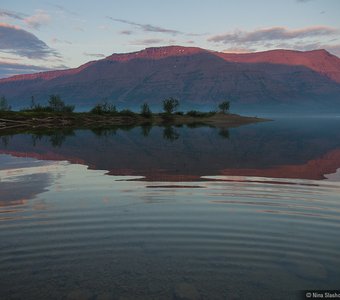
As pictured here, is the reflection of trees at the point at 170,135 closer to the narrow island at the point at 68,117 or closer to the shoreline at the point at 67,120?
the shoreline at the point at 67,120

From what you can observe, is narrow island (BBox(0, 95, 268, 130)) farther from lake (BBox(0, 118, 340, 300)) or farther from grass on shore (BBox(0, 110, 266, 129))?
lake (BBox(0, 118, 340, 300))

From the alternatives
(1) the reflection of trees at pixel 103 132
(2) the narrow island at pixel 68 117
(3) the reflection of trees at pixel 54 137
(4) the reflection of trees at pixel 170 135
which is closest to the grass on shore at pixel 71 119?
(2) the narrow island at pixel 68 117

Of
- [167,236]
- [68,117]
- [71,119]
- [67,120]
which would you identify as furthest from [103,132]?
[167,236]

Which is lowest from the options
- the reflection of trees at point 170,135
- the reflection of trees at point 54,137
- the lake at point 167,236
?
the reflection of trees at point 170,135

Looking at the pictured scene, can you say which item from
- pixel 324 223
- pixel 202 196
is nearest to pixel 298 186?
pixel 202 196

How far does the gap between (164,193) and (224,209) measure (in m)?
5.47

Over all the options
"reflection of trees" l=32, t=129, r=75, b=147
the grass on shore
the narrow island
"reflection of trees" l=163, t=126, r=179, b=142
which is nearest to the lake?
"reflection of trees" l=32, t=129, r=75, b=147

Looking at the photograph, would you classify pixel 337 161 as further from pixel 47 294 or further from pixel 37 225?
pixel 47 294

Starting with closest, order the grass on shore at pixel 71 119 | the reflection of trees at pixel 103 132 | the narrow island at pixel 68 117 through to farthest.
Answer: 1. the reflection of trees at pixel 103 132
2. the grass on shore at pixel 71 119
3. the narrow island at pixel 68 117

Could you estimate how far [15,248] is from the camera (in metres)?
14.6

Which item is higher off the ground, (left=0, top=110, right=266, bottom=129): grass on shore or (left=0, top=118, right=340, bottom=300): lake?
(left=0, top=118, right=340, bottom=300): lake

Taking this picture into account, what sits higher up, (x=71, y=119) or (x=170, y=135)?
(x=71, y=119)

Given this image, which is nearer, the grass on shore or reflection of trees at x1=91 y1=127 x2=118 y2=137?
reflection of trees at x1=91 y1=127 x2=118 y2=137

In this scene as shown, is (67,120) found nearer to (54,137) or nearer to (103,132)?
(103,132)
